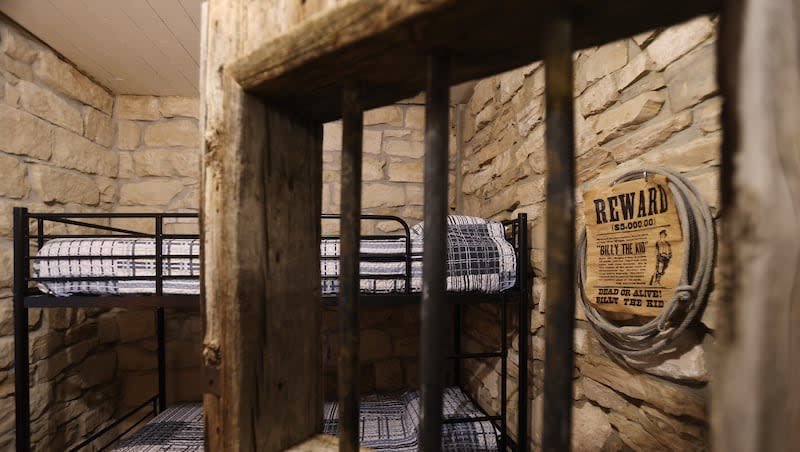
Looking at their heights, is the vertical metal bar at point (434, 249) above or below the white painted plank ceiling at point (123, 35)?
below

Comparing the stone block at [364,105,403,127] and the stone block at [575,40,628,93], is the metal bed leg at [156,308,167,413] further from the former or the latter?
the stone block at [575,40,628,93]

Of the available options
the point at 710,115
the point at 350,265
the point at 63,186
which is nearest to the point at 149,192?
the point at 63,186

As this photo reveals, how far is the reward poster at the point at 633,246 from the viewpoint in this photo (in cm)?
80

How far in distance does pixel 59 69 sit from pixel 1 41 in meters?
0.29

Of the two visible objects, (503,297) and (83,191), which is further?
(83,191)

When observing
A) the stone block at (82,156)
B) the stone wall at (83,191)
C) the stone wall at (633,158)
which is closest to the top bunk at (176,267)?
the stone wall at (633,158)

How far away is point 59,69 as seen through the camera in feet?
5.57

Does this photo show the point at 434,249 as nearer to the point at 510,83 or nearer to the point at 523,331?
the point at 523,331

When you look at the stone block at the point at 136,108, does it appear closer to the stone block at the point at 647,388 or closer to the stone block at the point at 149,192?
the stone block at the point at 149,192

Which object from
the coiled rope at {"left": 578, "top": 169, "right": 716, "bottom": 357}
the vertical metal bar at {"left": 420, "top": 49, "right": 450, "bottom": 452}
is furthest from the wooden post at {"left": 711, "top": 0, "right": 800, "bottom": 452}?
the coiled rope at {"left": 578, "top": 169, "right": 716, "bottom": 357}

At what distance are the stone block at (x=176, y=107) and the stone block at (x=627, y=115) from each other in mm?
2081

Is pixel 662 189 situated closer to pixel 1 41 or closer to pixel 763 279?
pixel 763 279

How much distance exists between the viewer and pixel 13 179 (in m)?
1.46

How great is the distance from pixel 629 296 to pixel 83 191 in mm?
2345
